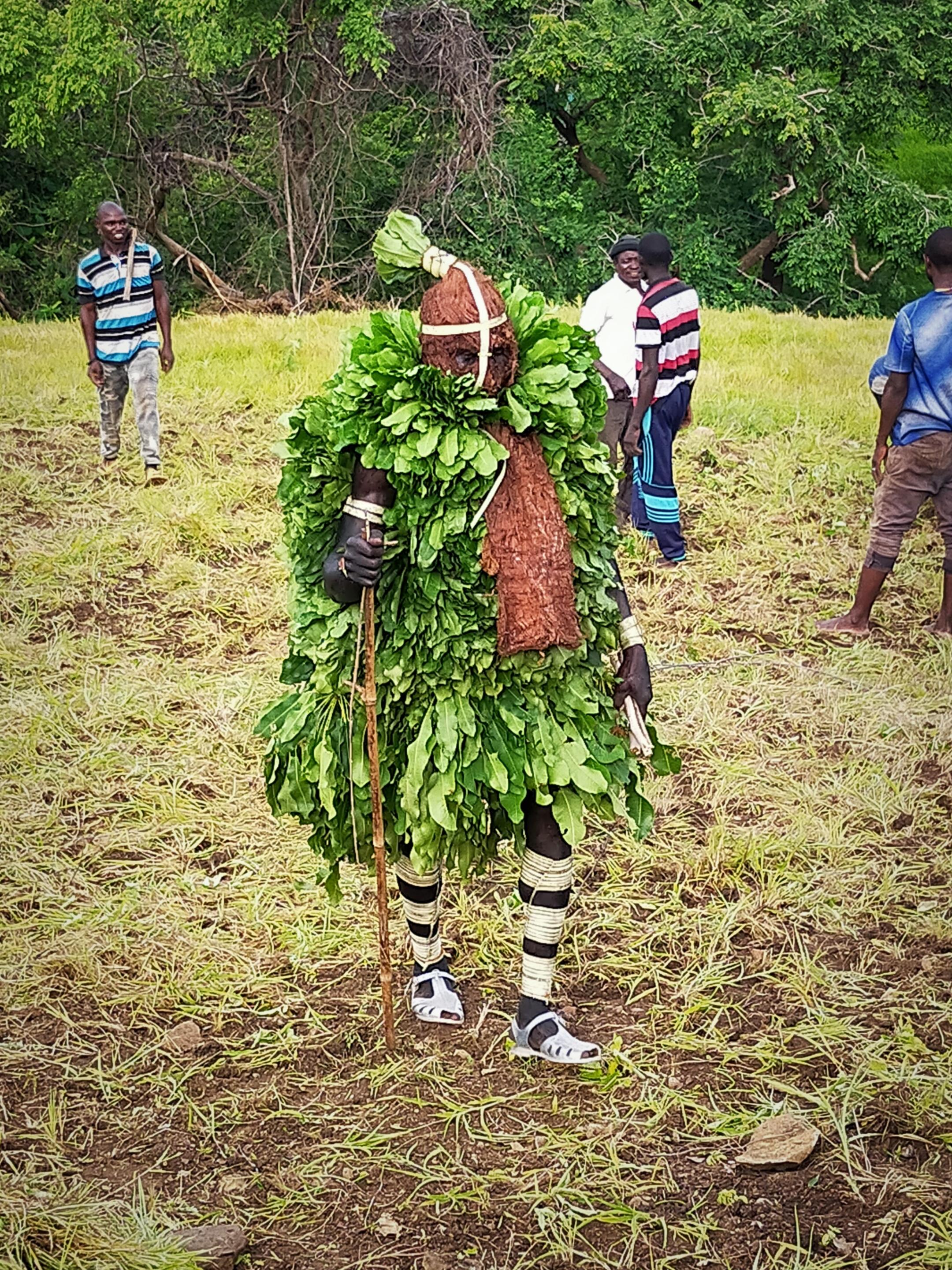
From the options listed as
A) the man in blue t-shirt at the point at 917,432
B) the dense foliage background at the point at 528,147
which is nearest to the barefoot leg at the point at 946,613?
the man in blue t-shirt at the point at 917,432

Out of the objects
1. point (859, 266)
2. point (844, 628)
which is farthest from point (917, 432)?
point (859, 266)

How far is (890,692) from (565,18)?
14.9 metres

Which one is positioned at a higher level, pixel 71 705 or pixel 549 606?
pixel 549 606

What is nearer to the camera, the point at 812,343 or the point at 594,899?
the point at 594,899

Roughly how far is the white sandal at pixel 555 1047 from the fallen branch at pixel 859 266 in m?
16.4

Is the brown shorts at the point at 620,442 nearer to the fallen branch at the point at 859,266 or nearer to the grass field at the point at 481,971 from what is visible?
the grass field at the point at 481,971

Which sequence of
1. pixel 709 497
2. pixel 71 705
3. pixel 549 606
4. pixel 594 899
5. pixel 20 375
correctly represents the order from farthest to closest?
pixel 20 375
pixel 709 497
pixel 71 705
pixel 594 899
pixel 549 606

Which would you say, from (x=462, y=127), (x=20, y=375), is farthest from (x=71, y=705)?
(x=462, y=127)

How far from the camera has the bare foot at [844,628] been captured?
22.7 feet

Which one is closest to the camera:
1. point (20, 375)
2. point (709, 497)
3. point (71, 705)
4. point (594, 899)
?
point (594, 899)

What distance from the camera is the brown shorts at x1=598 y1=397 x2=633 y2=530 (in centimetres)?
771

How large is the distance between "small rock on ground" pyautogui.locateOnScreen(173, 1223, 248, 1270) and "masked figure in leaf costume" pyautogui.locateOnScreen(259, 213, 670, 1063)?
97 centimetres

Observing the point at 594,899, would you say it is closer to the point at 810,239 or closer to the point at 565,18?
the point at 810,239

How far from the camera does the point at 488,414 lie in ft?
11.3
